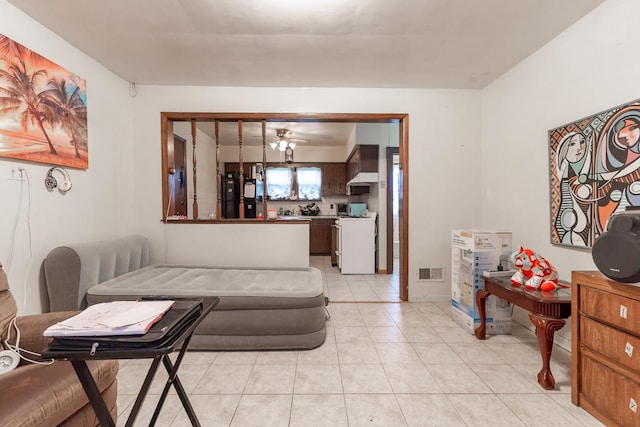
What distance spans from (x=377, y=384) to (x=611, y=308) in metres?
1.36

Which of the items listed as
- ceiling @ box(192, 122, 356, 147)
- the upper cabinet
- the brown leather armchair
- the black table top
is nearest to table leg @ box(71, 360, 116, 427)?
the black table top

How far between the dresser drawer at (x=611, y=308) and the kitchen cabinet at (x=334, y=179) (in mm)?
5596

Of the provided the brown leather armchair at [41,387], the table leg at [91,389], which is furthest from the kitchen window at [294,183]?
the table leg at [91,389]

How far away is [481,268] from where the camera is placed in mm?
2539

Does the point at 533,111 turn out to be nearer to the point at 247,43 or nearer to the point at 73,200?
the point at 247,43

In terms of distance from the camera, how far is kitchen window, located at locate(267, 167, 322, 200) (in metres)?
7.16

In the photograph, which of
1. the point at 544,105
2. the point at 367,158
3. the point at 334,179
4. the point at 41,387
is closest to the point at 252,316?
the point at 41,387

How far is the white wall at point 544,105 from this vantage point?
75.9 inches

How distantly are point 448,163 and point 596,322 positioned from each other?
229 cm

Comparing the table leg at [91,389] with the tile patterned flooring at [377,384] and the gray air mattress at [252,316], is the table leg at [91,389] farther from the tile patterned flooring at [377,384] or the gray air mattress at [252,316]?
the gray air mattress at [252,316]

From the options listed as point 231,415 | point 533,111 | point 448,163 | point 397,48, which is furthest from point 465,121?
point 231,415

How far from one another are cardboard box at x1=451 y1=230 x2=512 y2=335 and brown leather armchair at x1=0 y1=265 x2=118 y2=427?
2.67 m

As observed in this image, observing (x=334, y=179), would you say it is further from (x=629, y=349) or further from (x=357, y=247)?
(x=629, y=349)

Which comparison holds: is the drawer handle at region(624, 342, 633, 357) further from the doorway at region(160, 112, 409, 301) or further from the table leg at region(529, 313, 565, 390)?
the doorway at region(160, 112, 409, 301)
